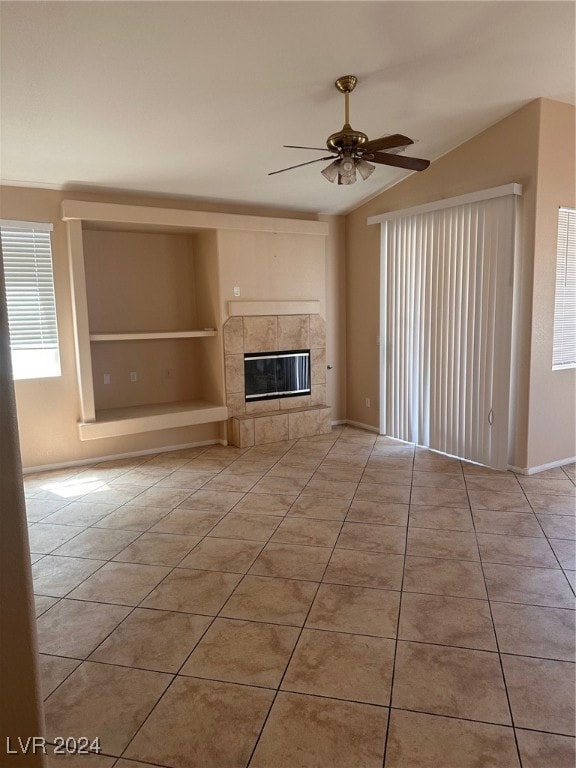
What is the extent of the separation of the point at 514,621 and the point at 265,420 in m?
3.68

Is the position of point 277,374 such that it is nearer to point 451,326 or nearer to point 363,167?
point 451,326

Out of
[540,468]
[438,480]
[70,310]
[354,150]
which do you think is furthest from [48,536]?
[540,468]

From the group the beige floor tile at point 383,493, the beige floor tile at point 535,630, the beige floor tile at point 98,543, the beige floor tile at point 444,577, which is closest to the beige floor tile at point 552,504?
the beige floor tile at point 383,493

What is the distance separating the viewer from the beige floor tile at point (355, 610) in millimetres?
2428

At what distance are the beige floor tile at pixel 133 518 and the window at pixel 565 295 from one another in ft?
12.1

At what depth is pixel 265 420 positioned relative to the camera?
5.78m

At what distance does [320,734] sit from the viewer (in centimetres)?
182

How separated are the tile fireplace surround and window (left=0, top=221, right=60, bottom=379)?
1.78m

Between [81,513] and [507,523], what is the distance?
3.20m

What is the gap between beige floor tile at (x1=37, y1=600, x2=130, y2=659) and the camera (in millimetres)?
2332

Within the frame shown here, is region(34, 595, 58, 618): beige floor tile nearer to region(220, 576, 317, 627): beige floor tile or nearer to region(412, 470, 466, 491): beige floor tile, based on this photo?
region(220, 576, 317, 627): beige floor tile

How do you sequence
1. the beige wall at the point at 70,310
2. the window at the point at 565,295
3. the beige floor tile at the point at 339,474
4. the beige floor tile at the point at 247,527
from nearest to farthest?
the beige floor tile at the point at 247,527
the window at the point at 565,295
the beige floor tile at the point at 339,474
the beige wall at the point at 70,310

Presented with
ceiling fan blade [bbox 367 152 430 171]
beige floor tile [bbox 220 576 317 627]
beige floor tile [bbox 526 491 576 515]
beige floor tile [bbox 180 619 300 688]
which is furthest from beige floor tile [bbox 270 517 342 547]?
ceiling fan blade [bbox 367 152 430 171]

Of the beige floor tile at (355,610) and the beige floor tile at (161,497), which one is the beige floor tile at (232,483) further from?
the beige floor tile at (355,610)
